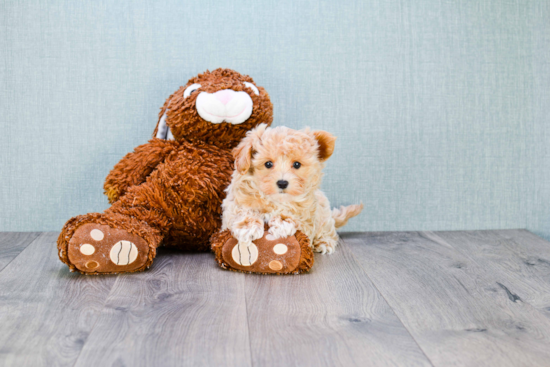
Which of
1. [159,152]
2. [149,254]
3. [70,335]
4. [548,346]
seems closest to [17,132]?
[159,152]

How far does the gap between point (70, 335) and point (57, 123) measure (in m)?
0.87

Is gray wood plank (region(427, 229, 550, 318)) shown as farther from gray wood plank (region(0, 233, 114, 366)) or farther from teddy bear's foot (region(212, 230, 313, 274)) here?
gray wood plank (region(0, 233, 114, 366))

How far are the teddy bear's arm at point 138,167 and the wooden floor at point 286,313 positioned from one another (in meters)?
0.21

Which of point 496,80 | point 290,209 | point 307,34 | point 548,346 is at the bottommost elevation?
point 548,346

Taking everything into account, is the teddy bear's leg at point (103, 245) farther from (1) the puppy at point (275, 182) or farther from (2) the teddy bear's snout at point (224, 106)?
(2) the teddy bear's snout at point (224, 106)

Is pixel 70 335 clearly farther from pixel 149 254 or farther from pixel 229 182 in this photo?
pixel 229 182

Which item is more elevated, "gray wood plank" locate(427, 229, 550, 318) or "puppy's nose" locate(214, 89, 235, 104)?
"puppy's nose" locate(214, 89, 235, 104)

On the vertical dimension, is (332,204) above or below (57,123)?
below

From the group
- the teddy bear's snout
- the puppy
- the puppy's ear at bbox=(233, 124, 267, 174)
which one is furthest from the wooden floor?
the teddy bear's snout

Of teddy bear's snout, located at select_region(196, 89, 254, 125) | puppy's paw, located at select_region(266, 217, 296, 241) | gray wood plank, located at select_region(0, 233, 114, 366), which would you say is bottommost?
gray wood plank, located at select_region(0, 233, 114, 366)

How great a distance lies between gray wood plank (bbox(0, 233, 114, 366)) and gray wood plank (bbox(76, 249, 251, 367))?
0.03 m

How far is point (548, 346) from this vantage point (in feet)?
2.54

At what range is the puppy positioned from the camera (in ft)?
3.51

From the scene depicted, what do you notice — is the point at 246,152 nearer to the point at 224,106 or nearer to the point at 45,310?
the point at 224,106
